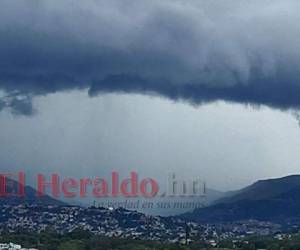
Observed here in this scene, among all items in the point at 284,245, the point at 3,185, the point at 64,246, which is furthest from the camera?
the point at 3,185

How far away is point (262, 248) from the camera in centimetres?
15138

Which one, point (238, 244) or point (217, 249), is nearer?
point (217, 249)

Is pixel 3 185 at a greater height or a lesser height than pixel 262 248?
greater

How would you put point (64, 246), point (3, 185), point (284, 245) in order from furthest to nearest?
Result: 1. point (3, 185)
2. point (284, 245)
3. point (64, 246)

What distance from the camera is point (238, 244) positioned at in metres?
155

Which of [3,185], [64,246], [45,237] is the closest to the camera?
[64,246]

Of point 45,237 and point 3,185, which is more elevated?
point 3,185

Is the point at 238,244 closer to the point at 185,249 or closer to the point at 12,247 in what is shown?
the point at 185,249

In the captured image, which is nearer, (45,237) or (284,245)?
(284,245)

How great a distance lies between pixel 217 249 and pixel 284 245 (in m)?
13.8

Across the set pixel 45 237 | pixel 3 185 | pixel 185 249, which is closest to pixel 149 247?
pixel 185 249

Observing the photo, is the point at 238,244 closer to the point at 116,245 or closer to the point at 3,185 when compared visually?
the point at 116,245

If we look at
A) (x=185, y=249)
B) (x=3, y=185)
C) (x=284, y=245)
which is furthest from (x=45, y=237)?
(x=284, y=245)

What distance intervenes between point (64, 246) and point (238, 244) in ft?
120
